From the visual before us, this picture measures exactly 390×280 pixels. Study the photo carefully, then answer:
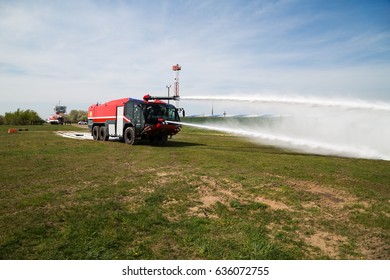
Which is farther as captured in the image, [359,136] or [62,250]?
[359,136]

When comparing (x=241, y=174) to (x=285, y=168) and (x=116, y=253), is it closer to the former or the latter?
(x=285, y=168)

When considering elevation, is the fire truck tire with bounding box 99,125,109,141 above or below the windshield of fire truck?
below

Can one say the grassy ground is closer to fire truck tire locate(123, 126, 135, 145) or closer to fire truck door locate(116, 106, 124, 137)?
fire truck tire locate(123, 126, 135, 145)

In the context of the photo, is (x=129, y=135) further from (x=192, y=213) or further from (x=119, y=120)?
(x=192, y=213)

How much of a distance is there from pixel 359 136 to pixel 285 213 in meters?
12.6

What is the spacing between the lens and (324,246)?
4508 millimetres

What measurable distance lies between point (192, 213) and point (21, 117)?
8287cm

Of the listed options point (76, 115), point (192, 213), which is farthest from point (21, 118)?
point (192, 213)

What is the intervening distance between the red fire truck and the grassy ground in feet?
25.1

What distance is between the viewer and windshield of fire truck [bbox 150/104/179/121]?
17578 mm

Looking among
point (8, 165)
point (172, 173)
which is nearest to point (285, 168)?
point (172, 173)

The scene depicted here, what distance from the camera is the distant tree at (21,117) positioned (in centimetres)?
7056

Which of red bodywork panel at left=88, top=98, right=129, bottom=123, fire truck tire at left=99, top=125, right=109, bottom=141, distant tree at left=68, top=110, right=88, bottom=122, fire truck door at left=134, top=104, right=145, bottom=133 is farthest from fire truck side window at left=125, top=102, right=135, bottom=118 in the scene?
distant tree at left=68, top=110, right=88, bottom=122
